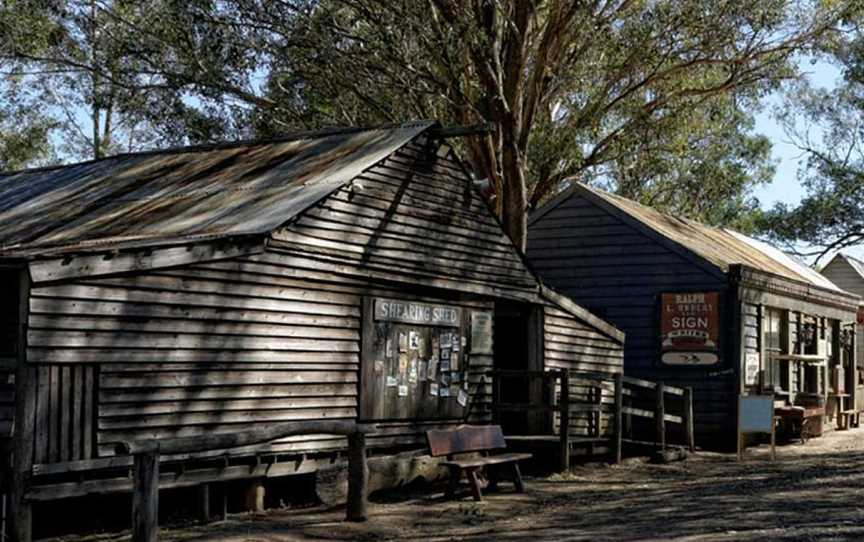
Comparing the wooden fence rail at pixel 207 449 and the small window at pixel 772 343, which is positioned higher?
the small window at pixel 772 343

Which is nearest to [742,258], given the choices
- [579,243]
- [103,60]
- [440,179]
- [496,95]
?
[579,243]

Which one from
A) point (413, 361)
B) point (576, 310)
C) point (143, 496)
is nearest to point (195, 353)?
point (143, 496)

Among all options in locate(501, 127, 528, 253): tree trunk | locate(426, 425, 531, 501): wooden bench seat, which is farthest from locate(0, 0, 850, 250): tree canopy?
locate(426, 425, 531, 501): wooden bench seat

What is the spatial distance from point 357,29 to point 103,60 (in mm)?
6807

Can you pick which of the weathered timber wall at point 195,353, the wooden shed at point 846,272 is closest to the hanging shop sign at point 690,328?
the weathered timber wall at point 195,353

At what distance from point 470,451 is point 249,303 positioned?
3348 mm

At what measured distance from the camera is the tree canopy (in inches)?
1074

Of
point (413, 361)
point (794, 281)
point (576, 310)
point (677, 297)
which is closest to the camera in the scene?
point (413, 361)

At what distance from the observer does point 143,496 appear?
1119 centimetres

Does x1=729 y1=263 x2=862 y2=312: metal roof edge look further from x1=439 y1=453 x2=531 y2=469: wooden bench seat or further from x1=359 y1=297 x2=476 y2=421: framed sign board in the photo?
x1=439 y1=453 x2=531 y2=469: wooden bench seat

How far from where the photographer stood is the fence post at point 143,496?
11.2m

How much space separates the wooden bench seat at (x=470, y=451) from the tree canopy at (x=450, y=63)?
1061cm

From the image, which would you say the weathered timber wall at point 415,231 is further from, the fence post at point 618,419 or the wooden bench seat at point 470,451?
the wooden bench seat at point 470,451

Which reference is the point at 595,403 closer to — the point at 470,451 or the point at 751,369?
the point at 470,451
